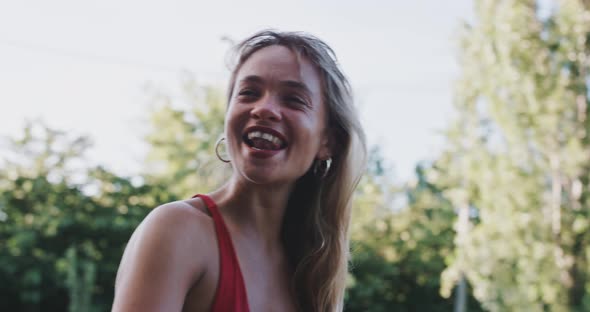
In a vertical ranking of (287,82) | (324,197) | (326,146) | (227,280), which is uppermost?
(287,82)

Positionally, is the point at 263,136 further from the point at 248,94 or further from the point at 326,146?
the point at 326,146

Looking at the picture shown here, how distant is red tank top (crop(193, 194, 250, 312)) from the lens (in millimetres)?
1250

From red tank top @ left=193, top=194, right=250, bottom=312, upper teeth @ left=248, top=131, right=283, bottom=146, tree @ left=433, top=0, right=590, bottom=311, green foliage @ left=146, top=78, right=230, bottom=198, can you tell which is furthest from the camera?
green foliage @ left=146, top=78, right=230, bottom=198

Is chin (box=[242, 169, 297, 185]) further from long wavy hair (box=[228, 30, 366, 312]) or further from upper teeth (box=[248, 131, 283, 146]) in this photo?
long wavy hair (box=[228, 30, 366, 312])

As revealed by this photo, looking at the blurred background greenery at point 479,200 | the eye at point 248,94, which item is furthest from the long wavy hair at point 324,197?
the blurred background greenery at point 479,200

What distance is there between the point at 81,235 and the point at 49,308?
95 centimetres

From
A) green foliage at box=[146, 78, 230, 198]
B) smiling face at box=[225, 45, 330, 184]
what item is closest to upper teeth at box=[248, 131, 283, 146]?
smiling face at box=[225, 45, 330, 184]

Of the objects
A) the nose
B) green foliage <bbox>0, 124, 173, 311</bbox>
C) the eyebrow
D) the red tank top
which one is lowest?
green foliage <bbox>0, 124, 173, 311</bbox>

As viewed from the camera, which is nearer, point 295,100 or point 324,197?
point 295,100

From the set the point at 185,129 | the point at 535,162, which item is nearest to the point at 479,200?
the point at 535,162

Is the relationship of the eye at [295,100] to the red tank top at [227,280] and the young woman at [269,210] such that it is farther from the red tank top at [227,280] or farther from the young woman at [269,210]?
the red tank top at [227,280]

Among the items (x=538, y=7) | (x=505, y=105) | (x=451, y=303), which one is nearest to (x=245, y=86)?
(x=505, y=105)

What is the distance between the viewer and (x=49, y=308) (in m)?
9.05

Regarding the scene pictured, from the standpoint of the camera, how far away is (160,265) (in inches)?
45.1
